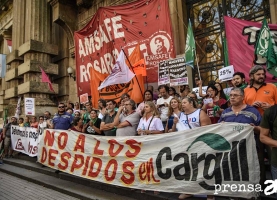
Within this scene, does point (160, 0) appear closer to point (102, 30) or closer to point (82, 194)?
point (102, 30)

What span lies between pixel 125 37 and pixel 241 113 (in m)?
5.94

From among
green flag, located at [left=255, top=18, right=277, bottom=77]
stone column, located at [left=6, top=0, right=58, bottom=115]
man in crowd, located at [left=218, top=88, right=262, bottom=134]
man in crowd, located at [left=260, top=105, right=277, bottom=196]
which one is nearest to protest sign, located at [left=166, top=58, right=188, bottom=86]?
green flag, located at [left=255, top=18, right=277, bottom=77]

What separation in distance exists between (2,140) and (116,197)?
7086mm

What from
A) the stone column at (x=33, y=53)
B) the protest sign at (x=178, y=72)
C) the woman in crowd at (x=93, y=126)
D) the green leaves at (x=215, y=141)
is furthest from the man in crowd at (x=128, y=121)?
the stone column at (x=33, y=53)

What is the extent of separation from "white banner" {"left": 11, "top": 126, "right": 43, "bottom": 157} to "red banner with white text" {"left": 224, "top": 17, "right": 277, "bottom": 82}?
614 centimetres

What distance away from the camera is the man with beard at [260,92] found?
10.7ft

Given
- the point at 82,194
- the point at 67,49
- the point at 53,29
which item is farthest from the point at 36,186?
the point at 53,29

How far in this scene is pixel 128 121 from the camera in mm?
4375

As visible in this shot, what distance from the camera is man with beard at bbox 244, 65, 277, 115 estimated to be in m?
3.26

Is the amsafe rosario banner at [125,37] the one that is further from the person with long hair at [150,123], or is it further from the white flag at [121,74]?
the person with long hair at [150,123]

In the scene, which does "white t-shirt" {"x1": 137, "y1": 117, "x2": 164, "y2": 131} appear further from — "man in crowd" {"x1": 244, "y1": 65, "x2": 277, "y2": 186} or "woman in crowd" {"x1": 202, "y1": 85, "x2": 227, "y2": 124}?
"man in crowd" {"x1": 244, "y1": 65, "x2": 277, "y2": 186}

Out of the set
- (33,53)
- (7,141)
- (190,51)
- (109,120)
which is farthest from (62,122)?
(33,53)

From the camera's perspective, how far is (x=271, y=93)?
3.26m

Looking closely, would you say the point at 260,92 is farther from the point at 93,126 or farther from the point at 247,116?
the point at 93,126
